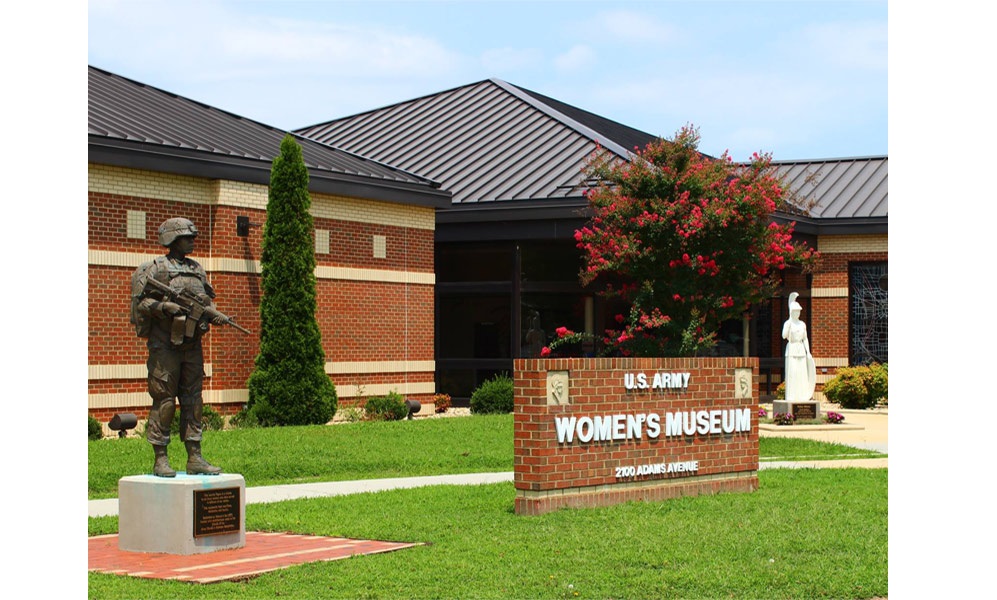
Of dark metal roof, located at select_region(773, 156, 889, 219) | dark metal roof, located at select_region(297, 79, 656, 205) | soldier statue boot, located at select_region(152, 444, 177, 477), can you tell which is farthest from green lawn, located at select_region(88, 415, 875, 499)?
dark metal roof, located at select_region(773, 156, 889, 219)

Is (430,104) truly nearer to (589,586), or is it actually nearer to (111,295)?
(111,295)

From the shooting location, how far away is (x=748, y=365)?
15.1 meters

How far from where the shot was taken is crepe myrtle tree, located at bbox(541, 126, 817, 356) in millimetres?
25578

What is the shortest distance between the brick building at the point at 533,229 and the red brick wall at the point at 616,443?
45.2 feet

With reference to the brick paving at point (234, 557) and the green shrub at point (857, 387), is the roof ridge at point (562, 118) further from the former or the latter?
the brick paving at point (234, 557)

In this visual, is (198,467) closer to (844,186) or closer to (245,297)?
(245,297)

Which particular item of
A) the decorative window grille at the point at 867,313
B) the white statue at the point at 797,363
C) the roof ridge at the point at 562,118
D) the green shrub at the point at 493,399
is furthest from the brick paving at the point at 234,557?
the decorative window grille at the point at 867,313

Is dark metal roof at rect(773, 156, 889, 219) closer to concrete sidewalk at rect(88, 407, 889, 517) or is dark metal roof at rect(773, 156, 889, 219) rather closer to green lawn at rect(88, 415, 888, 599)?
concrete sidewalk at rect(88, 407, 889, 517)

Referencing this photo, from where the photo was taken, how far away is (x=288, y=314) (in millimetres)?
23672

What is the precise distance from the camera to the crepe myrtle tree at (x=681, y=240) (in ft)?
83.9

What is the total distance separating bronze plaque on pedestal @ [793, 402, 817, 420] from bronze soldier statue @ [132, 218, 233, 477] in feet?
57.8

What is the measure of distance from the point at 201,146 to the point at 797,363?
1337 centimetres

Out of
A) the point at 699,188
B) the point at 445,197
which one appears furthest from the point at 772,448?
the point at 445,197

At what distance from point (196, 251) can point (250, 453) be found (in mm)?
6361
